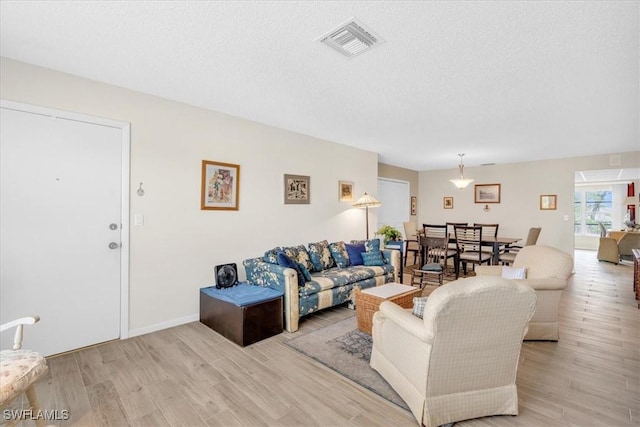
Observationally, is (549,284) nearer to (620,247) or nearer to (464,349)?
(464,349)

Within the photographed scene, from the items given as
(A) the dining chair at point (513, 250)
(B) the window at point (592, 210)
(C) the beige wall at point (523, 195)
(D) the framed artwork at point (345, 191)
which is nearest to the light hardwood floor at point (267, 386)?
(A) the dining chair at point (513, 250)

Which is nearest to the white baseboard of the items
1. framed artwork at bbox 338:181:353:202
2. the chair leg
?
the chair leg

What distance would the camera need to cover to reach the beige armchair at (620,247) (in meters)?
6.96

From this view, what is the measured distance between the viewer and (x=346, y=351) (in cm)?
268

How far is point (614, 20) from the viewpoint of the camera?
1.87 metres

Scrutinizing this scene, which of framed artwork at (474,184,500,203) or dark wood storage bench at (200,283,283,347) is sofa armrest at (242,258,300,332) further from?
framed artwork at (474,184,500,203)

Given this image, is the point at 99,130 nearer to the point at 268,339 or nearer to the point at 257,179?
the point at 257,179

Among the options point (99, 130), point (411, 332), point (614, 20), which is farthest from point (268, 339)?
point (614, 20)

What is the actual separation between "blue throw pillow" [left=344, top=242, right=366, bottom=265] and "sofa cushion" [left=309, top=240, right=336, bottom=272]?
0.98 ft

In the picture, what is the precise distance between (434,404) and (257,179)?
3.15 metres

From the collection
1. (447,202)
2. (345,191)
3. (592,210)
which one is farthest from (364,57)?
(592,210)

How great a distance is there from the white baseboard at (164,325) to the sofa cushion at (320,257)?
5.22ft

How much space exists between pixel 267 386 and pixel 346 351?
0.79 metres

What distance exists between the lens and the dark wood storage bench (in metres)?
2.82
